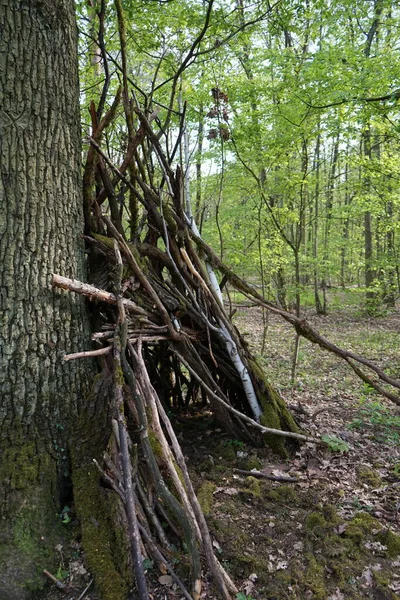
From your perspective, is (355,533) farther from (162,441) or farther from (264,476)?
(162,441)

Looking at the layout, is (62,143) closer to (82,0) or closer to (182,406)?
(182,406)

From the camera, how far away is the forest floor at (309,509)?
205 cm

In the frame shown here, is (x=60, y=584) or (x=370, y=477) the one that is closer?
(x=60, y=584)

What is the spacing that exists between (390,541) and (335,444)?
99cm

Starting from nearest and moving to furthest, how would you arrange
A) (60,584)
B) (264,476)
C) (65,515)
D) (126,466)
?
(126,466)
(60,584)
(65,515)
(264,476)

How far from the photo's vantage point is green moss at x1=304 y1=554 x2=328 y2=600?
198 cm

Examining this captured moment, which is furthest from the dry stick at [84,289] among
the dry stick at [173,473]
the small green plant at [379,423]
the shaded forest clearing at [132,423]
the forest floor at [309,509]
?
the small green plant at [379,423]

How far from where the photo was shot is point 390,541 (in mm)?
2338

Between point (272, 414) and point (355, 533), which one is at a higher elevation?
point (272, 414)

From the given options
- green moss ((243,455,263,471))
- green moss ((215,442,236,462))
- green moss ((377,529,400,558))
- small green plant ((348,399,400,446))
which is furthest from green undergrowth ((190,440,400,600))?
→ small green plant ((348,399,400,446))

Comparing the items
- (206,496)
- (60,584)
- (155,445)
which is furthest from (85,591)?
(206,496)

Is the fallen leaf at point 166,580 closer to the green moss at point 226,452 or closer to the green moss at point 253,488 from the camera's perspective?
the green moss at point 253,488

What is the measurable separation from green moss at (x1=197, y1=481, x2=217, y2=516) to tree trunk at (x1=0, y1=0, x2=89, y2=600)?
851mm

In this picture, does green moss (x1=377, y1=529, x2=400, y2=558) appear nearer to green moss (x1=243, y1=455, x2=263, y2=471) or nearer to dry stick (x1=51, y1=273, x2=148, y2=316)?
green moss (x1=243, y1=455, x2=263, y2=471)
